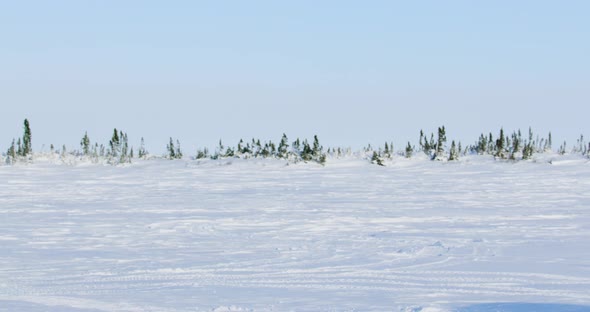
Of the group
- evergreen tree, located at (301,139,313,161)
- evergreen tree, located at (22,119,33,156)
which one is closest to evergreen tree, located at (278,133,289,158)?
evergreen tree, located at (301,139,313,161)

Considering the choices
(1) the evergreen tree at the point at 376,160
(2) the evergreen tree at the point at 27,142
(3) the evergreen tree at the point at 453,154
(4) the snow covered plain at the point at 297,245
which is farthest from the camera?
(2) the evergreen tree at the point at 27,142

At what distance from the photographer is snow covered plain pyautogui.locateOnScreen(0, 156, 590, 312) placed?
19.5ft

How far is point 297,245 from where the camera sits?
8.84 m

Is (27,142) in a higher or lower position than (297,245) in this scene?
higher

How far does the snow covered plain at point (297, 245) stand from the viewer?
234 inches

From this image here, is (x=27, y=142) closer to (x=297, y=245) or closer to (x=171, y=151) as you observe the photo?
(x=171, y=151)

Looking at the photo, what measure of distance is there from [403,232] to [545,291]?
3931 mm

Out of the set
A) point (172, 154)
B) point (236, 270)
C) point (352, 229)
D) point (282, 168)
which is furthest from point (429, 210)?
point (172, 154)

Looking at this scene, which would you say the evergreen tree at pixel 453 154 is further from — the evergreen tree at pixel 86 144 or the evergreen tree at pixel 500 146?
the evergreen tree at pixel 86 144

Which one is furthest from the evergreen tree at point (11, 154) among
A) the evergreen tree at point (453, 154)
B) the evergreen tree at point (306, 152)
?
the evergreen tree at point (453, 154)

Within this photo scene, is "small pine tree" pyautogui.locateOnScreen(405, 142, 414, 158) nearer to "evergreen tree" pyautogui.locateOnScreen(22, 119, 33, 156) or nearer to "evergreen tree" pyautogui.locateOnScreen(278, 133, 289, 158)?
"evergreen tree" pyautogui.locateOnScreen(278, 133, 289, 158)

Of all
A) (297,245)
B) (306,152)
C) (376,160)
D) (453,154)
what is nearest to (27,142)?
(306,152)

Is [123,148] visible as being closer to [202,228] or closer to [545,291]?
[202,228]

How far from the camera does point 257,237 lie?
9602mm
